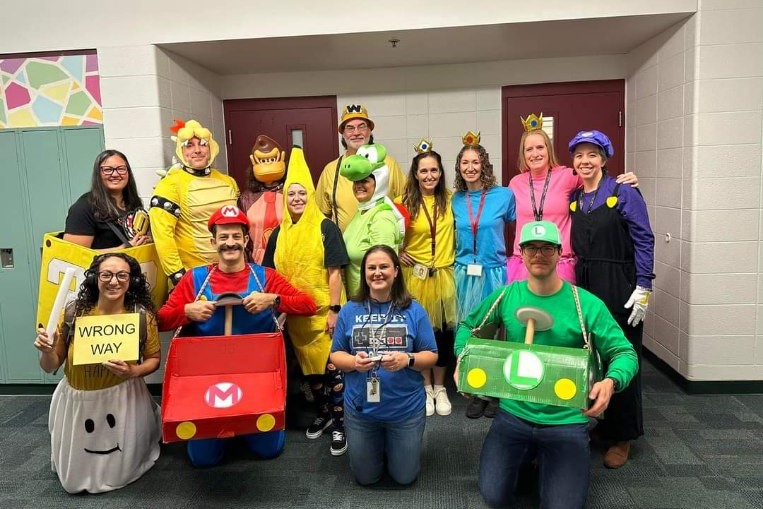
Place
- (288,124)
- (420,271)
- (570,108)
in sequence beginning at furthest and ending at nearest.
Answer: (288,124), (570,108), (420,271)

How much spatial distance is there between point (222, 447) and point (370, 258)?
4.07 feet

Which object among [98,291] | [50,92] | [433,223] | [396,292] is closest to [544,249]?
[396,292]

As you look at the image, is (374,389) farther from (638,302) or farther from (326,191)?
(326,191)

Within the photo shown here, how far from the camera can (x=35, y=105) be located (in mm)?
3623

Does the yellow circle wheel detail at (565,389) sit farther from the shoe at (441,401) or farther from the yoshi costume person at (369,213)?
the shoe at (441,401)

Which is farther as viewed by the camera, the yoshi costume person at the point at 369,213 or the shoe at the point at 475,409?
the shoe at the point at 475,409

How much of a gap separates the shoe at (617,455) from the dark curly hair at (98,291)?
87.8 inches

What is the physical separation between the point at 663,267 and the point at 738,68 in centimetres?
128

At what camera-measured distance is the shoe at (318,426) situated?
3.05m

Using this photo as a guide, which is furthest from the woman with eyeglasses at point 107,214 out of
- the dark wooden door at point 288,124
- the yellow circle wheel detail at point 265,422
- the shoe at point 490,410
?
the shoe at point 490,410

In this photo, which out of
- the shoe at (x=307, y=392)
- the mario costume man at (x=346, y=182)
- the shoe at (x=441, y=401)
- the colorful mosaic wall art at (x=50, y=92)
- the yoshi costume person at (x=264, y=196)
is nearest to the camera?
the yoshi costume person at (x=264, y=196)

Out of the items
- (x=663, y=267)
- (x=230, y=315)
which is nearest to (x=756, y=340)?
(x=663, y=267)

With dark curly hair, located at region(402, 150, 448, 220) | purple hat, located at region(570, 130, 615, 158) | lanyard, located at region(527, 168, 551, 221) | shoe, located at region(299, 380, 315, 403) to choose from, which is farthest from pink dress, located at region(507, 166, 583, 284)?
shoe, located at region(299, 380, 315, 403)

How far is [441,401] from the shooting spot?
3309mm
